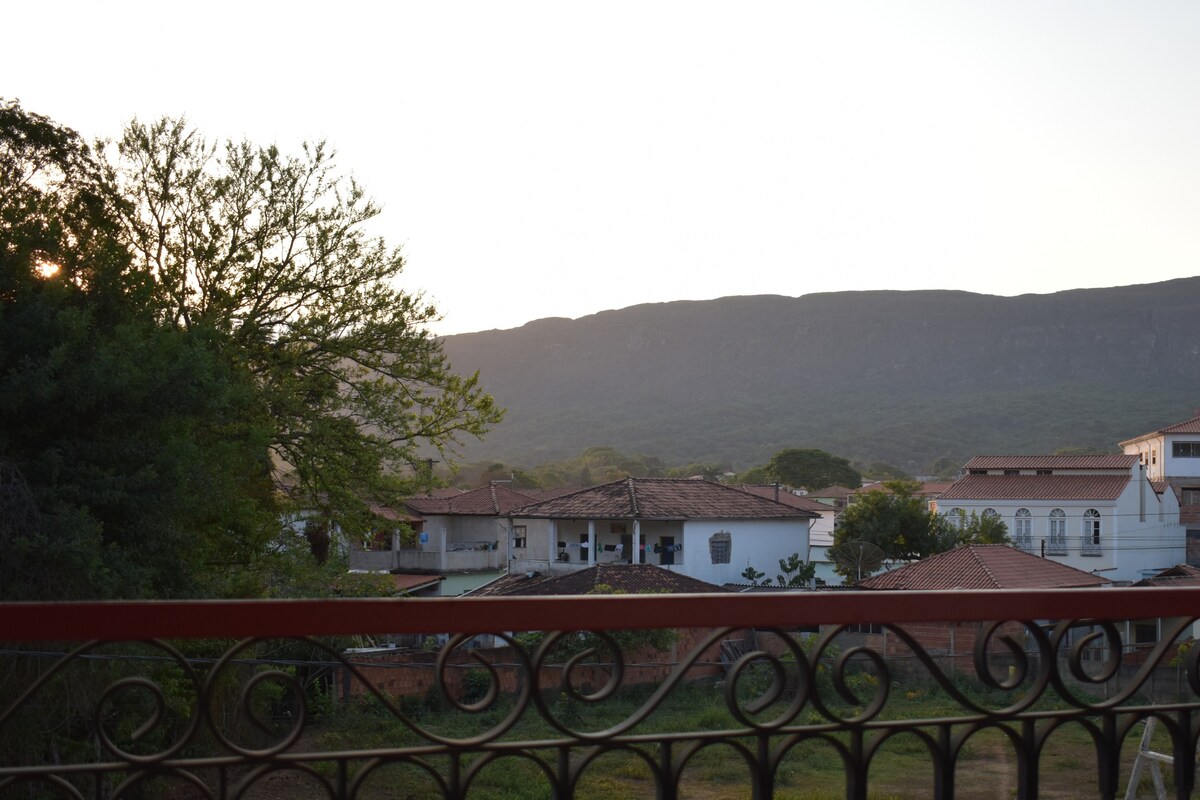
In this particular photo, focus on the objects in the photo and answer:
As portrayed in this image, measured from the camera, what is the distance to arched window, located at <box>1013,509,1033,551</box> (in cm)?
3675

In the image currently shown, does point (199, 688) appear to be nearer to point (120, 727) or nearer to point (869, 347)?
point (120, 727)

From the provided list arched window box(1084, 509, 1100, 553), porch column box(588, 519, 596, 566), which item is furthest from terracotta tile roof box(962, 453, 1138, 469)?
porch column box(588, 519, 596, 566)

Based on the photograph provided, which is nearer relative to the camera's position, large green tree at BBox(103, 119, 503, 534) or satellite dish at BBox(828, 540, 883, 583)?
large green tree at BBox(103, 119, 503, 534)

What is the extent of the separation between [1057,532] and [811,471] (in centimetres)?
2994

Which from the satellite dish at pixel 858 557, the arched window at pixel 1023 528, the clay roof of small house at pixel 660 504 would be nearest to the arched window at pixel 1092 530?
the arched window at pixel 1023 528

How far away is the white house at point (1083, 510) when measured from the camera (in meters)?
35.7

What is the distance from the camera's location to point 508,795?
9.05 metres

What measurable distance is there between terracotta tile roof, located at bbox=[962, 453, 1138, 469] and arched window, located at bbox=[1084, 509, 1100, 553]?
7.17 feet

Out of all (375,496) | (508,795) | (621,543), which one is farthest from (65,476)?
(621,543)

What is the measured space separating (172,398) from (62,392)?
1.21 meters

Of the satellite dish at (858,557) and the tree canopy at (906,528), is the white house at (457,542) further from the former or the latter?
the tree canopy at (906,528)

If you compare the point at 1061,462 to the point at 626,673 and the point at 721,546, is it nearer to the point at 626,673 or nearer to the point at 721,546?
the point at 721,546

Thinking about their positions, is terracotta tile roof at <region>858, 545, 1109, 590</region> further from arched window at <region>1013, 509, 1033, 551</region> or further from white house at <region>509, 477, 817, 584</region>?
arched window at <region>1013, 509, 1033, 551</region>

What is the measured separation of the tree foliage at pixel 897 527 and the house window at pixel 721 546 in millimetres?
3847
